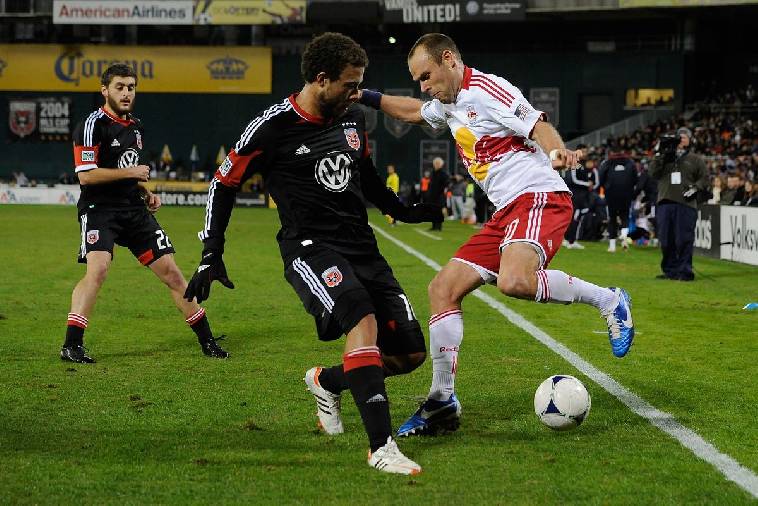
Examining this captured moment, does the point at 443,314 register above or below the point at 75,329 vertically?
above

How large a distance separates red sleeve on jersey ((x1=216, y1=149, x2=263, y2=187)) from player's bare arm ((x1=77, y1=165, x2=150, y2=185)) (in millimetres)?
3007

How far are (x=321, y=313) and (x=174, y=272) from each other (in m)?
3.63

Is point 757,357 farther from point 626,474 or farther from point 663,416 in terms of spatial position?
point 626,474

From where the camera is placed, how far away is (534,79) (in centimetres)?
5038

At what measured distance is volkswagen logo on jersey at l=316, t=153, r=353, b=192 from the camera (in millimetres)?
5684

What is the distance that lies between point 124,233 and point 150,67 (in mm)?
44160

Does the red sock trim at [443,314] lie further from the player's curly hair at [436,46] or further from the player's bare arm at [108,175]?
the player's bare arm at [108,175]

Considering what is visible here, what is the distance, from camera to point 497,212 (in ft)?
21.2

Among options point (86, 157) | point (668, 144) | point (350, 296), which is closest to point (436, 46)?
point (350, 296)

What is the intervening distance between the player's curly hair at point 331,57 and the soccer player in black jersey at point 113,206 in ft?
11.3

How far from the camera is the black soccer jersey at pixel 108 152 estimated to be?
853cm

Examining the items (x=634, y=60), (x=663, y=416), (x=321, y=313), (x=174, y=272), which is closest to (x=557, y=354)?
(x=663, y=416)

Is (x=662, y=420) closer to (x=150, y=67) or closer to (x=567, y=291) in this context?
(x=567, y=291)

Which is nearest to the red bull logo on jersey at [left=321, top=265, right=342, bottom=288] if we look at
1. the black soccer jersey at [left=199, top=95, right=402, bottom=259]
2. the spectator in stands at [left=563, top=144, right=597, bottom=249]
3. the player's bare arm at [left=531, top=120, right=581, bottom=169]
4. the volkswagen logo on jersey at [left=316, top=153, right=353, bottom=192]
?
the black soccer jersey at [left=199, top=95, right=402, bottom=259]
